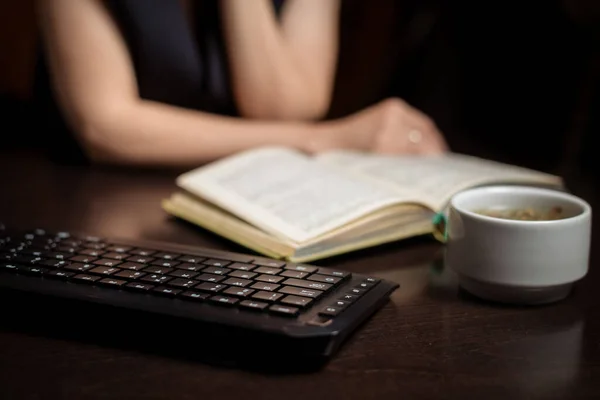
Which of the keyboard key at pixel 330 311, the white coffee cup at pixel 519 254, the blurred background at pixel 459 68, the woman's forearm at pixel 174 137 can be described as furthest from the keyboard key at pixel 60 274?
the blurred background at pixel 459 68

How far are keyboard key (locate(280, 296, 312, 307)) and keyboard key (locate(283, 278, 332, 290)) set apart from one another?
0.09ft

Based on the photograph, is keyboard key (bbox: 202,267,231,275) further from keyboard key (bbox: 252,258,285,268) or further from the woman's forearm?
the woman's forearm

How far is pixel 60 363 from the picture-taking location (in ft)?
1.76

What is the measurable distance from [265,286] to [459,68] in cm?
114

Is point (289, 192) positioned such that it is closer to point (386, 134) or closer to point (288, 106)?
point (386, 134)

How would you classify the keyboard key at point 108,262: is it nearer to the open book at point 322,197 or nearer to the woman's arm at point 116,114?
the open book at point 322,197

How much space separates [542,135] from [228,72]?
630mm

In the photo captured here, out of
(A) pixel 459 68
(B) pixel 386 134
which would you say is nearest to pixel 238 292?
(B) pixel 386 134

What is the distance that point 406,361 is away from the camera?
1.77ft

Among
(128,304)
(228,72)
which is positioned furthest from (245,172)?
(228,72)

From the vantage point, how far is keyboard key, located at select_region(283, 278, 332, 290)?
585 millimetres

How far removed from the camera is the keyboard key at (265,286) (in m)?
0.58

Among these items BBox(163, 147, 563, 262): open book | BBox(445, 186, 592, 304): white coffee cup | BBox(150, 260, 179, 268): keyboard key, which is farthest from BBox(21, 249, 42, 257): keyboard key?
BBox(445, 186, 592, 304): white coffee cup

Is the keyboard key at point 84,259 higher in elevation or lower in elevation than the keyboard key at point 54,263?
lower
